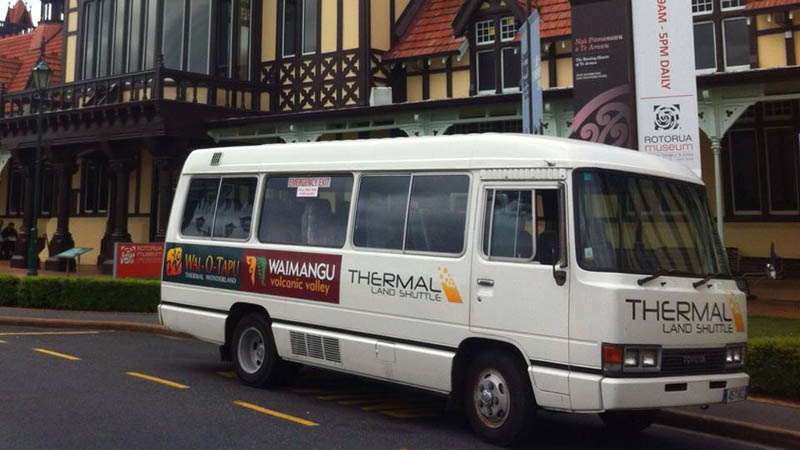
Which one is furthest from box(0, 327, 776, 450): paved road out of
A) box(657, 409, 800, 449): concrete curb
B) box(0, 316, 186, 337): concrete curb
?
box(0, 316, 186, 337): concrete curb

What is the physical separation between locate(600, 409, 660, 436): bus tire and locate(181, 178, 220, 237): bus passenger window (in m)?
5.39

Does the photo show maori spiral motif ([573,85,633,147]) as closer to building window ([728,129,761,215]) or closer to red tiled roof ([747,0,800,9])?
red tiled roof ([747,0,800,9])

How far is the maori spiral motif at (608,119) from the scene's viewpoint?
36.1 feet

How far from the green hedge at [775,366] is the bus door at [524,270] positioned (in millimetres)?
3663

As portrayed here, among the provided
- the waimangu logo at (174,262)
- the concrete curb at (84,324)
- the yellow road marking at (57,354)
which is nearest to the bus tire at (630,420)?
the waimangu logo at (174,262)

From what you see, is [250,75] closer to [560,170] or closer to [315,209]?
[315,209]

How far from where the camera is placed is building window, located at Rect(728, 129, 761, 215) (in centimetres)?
1742

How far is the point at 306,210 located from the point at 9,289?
11.0m

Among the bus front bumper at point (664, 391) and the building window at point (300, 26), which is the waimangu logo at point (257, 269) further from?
the building window at point (300, 26)

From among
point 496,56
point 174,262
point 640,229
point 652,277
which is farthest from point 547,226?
point 496,56

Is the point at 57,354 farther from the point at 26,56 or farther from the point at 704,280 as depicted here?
the point at 26,56

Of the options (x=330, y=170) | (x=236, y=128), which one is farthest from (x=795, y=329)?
(x=236, y=128)

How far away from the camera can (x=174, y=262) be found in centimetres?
939

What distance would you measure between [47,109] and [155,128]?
6.77 m
